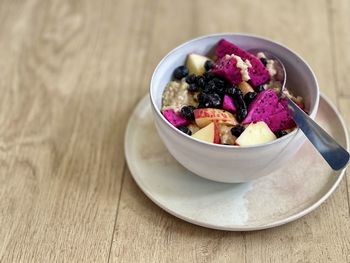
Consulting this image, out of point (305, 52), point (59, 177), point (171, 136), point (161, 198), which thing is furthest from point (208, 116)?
point (305, 52)

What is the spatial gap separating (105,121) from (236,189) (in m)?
0.40

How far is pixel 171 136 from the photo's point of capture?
3.21 ft

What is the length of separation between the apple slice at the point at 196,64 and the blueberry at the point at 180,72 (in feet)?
0.05

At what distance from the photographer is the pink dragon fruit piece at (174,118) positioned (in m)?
1.02

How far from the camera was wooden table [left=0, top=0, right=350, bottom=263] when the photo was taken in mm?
986

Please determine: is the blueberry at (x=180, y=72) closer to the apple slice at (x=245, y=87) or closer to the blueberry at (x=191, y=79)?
the blueberry at (x=191, y=79)

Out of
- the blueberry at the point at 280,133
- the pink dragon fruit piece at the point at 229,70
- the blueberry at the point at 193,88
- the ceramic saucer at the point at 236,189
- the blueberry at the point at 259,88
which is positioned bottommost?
the ceramic saucer at the point at 236,189

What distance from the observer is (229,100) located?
1015 mm

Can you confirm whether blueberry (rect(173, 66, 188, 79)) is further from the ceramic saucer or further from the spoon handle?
the spoon handle

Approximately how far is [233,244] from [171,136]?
9.7 inches

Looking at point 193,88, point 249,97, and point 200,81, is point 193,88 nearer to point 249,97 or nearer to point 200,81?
point 200,81

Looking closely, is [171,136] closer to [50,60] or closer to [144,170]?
[144,170]

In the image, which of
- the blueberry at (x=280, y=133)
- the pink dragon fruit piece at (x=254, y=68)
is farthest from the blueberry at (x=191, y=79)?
the blueberry at (x=280, y=133)

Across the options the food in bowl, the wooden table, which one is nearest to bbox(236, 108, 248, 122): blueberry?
the food in bowl
